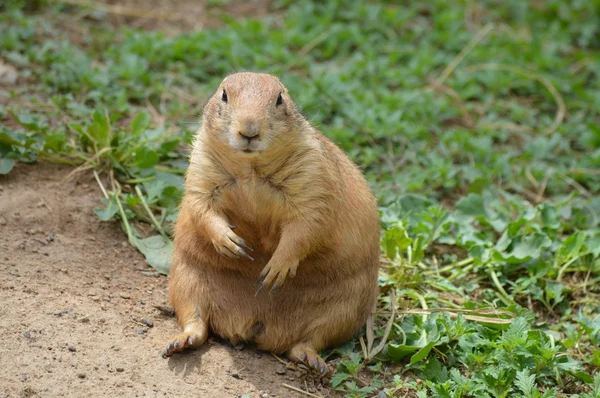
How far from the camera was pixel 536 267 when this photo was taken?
5.10 metres

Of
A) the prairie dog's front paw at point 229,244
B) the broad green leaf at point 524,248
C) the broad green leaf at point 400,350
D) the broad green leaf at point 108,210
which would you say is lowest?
the broad green leaf at point 400,350

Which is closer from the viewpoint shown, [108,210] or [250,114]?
[250,114]

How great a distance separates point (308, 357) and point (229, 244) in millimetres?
726

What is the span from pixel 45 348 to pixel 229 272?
3.23ft

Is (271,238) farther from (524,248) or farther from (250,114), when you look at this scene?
(524,248)

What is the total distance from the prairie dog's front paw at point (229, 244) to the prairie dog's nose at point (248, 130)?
0.52 metres

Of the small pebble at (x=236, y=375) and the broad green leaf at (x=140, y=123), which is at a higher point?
the broad green leaf at (x=140, y=123)

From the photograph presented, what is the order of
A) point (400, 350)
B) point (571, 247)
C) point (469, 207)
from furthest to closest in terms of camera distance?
1. point (469, 207)
2. point (571, 247)
3. point (400, 350)

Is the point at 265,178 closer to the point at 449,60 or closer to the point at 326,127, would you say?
the point at 326,127

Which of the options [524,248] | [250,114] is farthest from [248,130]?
[524,248]

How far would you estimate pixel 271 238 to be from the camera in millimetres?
4102

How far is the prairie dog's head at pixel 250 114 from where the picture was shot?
368 cm

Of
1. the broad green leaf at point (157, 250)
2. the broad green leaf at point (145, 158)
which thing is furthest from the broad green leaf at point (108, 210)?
the broad green leaf at point (145, 158)

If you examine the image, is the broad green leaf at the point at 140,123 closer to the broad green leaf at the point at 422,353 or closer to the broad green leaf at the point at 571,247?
the broad green leaf at the point at 422,353
